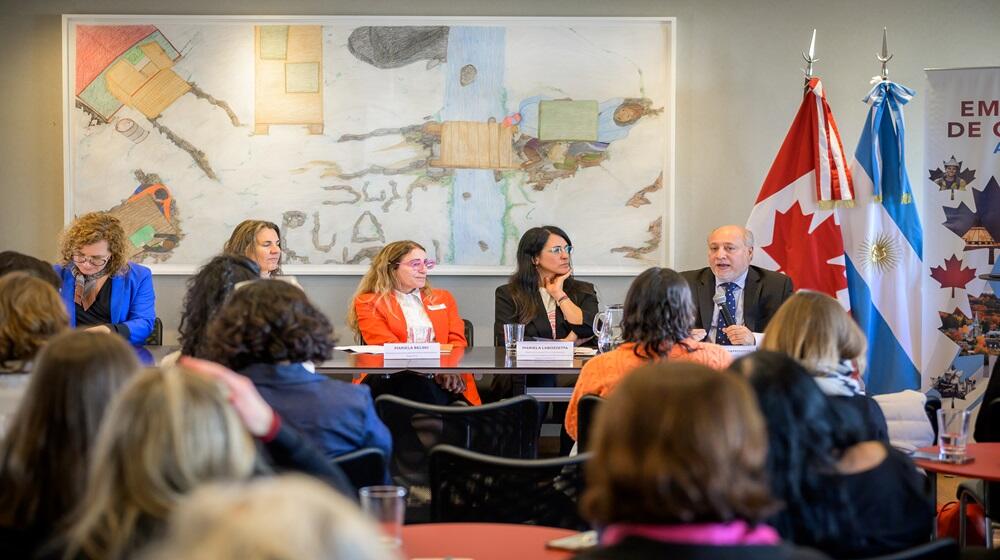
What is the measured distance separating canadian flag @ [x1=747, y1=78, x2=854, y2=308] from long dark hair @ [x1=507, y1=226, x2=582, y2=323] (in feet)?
3.47

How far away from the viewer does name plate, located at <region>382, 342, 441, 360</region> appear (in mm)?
4703

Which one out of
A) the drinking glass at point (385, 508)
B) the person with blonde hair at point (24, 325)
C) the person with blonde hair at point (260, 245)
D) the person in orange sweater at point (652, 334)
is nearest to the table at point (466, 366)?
the person with blonde hair at point (260, 245)

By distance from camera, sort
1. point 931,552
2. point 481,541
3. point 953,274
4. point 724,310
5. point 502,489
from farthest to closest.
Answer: point 953,274 → point 724,310 → point 502,489 → point 481,541 → point 931,552

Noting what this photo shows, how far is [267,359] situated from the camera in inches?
108

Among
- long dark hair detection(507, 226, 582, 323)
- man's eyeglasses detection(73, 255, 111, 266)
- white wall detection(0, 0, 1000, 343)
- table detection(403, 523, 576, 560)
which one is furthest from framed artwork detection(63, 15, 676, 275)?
table detection(403, 523, 576, 560)

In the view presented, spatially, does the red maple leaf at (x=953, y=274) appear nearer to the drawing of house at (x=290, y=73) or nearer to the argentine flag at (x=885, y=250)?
the argentine flag at (x=885, y=250)

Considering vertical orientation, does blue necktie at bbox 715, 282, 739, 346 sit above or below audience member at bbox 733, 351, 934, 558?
above

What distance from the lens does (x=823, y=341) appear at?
8.80 ft

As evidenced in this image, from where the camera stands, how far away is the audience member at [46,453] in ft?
5.49

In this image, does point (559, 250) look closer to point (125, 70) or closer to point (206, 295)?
point (206, 295)

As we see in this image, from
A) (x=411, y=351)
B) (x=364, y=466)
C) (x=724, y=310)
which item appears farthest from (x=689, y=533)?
(x=724, y=310)

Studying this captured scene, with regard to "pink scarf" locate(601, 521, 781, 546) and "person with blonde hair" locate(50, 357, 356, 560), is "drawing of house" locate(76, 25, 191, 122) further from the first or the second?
"pink scarf" locate(601, 521, 781, 546)

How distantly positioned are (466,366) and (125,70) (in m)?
3.13

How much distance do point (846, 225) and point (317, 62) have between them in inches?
124
